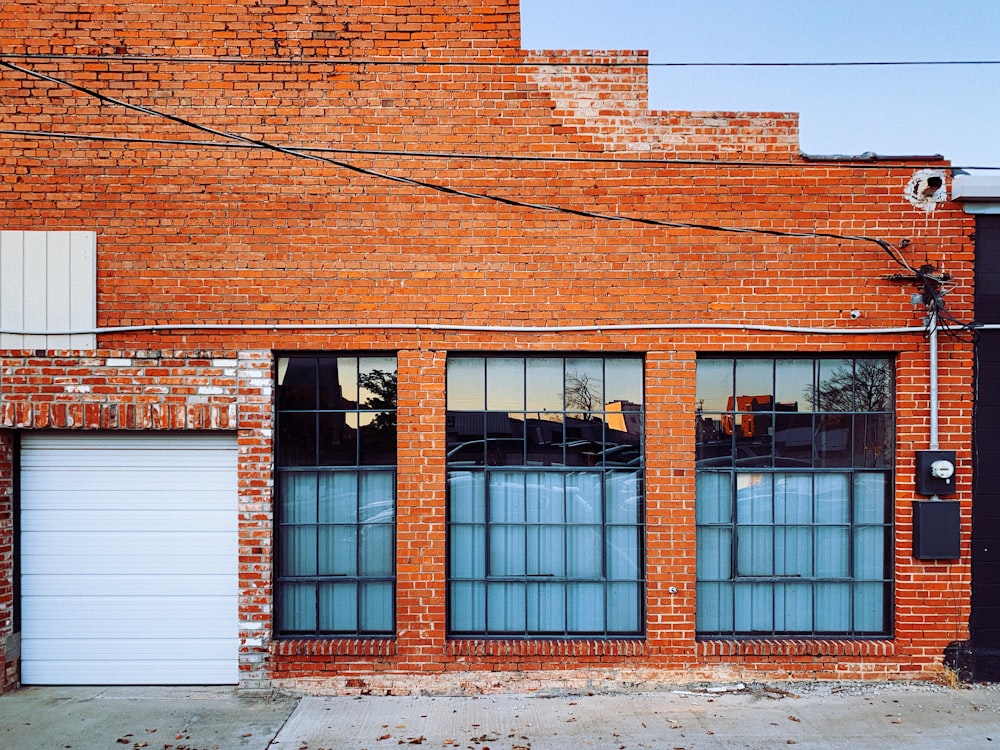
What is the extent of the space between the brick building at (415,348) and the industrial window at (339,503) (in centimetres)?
3

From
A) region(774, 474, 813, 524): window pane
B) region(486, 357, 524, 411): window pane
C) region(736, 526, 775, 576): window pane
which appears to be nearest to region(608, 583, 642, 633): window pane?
region(736, 526, 775, 576): window pane

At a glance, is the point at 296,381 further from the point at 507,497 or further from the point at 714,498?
the point at 714,498

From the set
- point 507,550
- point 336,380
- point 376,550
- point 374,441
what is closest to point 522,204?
point 336,380

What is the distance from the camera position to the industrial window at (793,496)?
6.35 metres

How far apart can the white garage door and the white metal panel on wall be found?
35.5 inches

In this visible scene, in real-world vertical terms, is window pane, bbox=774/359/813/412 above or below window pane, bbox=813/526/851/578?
above

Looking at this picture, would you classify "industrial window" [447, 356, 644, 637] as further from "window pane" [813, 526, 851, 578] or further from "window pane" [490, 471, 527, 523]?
"window pane" [813, 526, 851, 578]

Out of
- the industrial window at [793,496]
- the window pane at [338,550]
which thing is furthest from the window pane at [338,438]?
the industrial window at [793,496]

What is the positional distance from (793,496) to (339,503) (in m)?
4.19

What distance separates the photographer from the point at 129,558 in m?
6.27

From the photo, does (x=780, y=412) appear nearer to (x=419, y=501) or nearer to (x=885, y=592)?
(x=885, y=592)

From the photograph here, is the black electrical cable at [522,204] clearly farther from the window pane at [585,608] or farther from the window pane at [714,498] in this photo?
the window pane at [585,608]

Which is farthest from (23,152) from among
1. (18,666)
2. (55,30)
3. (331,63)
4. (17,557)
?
(18,666)

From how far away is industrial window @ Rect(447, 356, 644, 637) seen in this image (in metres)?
6.33
